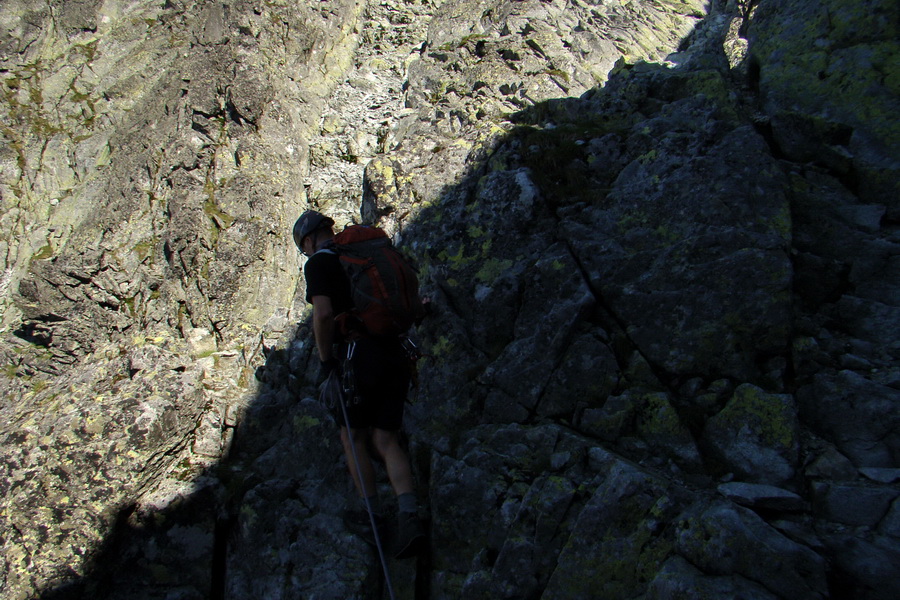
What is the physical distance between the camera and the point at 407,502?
210 inches

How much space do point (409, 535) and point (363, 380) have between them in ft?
5.43

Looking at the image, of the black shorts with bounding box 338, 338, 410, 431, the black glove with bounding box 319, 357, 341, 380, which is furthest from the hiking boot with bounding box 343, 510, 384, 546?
the black glove with bounding box 319, 357, 341, 380

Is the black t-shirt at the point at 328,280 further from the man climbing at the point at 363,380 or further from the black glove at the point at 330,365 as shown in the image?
the black glove at the point at 330,365

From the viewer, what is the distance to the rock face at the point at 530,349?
458cm

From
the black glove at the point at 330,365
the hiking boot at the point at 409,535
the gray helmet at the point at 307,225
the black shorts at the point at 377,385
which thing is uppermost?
the gray helmet at the point at 307,225

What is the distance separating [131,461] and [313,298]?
13.2 feet

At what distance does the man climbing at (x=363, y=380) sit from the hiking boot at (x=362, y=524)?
11 mm

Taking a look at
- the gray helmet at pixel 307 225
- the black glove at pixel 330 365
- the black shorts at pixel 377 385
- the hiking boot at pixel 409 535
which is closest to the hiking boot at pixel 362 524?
the hiking boot at pixel 409 535

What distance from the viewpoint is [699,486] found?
15.5ft

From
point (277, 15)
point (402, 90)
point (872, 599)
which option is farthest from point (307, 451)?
point (277, 15)

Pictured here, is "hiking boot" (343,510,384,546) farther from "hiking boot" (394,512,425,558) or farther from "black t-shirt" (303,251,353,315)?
"black t-shirt" (303,251,353,315)

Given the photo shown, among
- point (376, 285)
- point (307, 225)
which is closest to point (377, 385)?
point (376, 285)

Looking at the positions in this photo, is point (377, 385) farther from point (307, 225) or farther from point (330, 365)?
point (307, 225)

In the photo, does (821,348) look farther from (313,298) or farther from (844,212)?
(313,298)
